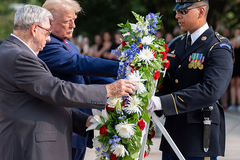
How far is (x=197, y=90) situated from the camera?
258 cm

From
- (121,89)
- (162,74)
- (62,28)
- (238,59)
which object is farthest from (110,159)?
(238,59)

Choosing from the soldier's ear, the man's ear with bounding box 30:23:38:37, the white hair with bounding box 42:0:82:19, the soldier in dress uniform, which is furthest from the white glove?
the white hair with bounding box 42:0:82:19

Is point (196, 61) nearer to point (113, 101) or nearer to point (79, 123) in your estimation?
point (113, 101)

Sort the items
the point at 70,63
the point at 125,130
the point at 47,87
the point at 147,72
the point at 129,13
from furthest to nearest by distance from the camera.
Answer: the point at 129,13 → the point at 70,63 → the point at 147,72 → the point at 125,130 → the point at 47,87

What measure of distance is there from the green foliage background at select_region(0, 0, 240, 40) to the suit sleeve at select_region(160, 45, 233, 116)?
858cm

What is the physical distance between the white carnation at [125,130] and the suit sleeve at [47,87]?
8.7 inches

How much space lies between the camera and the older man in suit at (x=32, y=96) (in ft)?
7.39

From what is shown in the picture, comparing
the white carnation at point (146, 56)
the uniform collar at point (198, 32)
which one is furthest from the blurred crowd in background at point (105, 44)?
the white carnation at point (146, 56)

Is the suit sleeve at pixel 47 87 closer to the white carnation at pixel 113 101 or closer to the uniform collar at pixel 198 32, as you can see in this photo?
the white carnation at pixel 113 101

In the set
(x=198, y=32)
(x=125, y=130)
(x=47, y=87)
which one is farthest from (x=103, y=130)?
(x=198, y=32)

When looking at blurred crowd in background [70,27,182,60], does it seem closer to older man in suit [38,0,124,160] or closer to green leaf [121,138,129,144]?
older man in suit [38,0,124,160]

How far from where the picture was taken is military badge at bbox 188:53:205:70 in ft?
8.97

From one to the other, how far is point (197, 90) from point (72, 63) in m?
1.10

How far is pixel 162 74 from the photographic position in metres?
2.87
